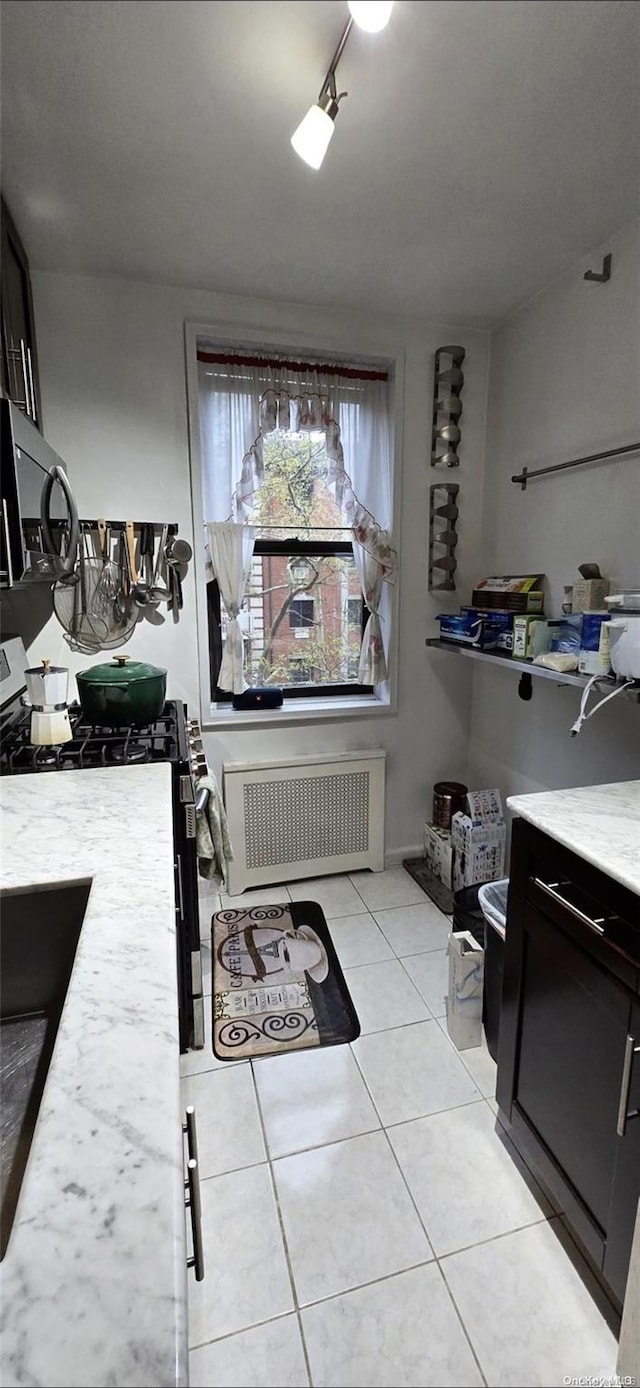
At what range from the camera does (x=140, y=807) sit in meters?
1.06

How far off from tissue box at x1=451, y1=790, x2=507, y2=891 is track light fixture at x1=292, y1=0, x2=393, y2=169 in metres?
2.01

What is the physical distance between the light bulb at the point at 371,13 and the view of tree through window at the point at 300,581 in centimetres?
179

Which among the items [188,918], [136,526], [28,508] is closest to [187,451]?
[136,526]

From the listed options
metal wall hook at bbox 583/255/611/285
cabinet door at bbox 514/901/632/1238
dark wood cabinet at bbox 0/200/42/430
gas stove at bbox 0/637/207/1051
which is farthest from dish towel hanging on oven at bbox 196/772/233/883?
metal wall hook at bbox 583/255/611/285

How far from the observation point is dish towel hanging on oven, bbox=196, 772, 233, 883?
5.33 ft

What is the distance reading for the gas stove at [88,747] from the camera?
1.25 m

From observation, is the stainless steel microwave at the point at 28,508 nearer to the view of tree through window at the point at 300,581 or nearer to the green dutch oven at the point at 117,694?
the green dutch oven at the point at 117,694

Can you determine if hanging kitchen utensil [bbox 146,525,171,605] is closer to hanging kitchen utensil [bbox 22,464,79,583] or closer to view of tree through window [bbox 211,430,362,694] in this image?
view of tree through window [bbox 211,430,362,694]

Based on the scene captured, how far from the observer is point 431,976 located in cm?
178

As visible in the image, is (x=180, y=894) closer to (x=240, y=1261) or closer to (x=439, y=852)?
(x=240, y=1261)

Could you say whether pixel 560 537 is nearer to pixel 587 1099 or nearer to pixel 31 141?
pixel 587 1099

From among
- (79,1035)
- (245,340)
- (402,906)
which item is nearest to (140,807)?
(79,1035)

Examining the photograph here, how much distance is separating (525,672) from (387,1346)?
1596 mm

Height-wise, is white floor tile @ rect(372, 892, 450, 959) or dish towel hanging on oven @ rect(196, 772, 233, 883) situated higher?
dish towel hanging on oven @ rect(196, 772, 233, 883)
